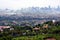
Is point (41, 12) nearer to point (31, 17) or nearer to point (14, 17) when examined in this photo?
point (31, 17)

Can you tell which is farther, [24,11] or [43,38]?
Answer: [24,11]

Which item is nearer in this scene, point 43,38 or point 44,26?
point 43,38

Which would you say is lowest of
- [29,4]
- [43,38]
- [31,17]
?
[43,38]

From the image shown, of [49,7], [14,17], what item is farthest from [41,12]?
[14,17]

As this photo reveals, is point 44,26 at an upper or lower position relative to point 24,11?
lower

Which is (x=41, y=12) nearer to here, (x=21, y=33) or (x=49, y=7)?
(x=49, y=7)

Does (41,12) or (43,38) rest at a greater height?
(41,12)

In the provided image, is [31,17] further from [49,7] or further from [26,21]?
[49,7]

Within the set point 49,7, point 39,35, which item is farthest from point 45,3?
point 39,35
